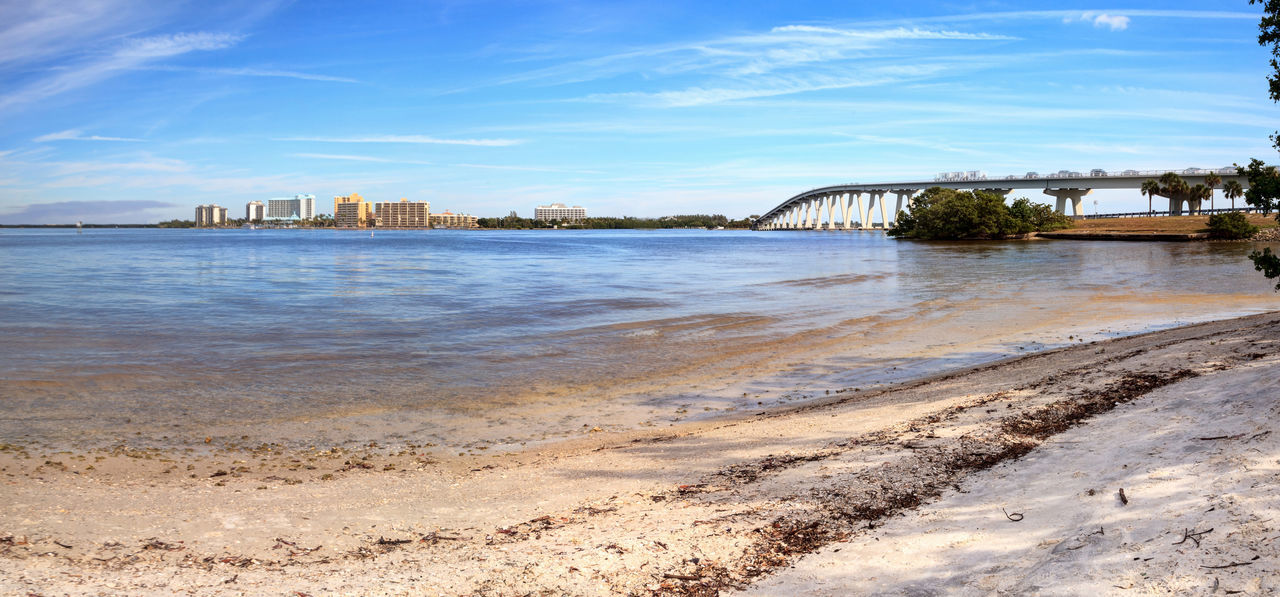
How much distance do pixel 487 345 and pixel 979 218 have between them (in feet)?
309

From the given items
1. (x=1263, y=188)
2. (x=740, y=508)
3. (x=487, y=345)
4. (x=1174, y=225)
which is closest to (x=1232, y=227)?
(x=1174, y=225)

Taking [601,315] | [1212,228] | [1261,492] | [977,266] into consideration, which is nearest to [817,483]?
[1261,492]

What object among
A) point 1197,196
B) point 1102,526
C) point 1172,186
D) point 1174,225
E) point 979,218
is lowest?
point 1102,526

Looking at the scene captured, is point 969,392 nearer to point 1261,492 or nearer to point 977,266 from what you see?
point 1261,492

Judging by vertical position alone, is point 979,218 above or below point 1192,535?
above

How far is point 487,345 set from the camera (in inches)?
682

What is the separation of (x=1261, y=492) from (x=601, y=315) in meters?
19.6

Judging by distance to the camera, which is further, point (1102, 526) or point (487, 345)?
point (487, 345)

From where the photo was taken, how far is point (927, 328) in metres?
19.3

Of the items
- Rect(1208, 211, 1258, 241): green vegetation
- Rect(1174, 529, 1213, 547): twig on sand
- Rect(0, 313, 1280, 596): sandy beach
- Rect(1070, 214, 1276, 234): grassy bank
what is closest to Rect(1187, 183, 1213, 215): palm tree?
Rect(1070, 214, 1276, 234): grassy bank

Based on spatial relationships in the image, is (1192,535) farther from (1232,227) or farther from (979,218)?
(979,218)

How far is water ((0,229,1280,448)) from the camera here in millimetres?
10520

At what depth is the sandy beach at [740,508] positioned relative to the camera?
4328 mm

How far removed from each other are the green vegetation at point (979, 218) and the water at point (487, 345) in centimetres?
6488
